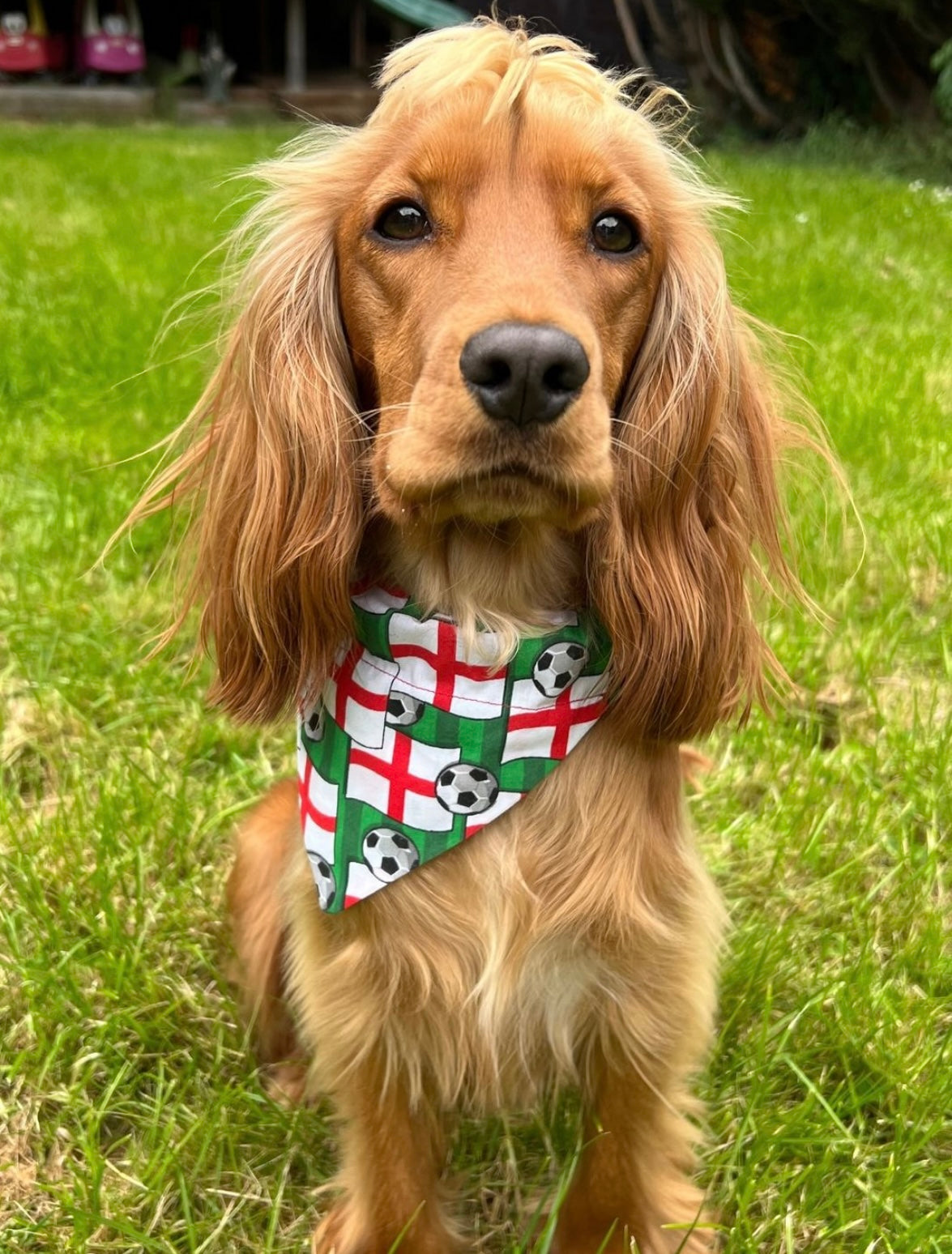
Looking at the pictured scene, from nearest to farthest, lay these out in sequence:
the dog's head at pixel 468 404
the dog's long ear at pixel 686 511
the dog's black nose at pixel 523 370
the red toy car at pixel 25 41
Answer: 1. the dog's black nose at pixel 523 370
2. the dog's head at pixel 468 404
3. the dog's long ear at pixel 686 511
4. the red toy car at pixel 25 41

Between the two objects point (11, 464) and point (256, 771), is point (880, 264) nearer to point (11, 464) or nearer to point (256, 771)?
point (11, 464)

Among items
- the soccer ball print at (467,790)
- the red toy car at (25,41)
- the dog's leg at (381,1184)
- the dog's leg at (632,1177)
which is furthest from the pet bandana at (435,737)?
the red toy car at (25,41)

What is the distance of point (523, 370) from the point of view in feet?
4.49

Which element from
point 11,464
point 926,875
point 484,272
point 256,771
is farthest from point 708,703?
point 11,464

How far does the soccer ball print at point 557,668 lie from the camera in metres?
1.73

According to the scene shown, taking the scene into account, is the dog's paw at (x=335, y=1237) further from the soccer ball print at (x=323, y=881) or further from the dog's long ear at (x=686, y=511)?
the dog's long ear at (x=686, y=511)

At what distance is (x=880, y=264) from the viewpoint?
707cm

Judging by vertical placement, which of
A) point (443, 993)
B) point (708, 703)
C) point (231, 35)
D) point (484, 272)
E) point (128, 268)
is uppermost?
point (484, 272)

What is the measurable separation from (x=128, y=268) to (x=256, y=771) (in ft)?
15.3

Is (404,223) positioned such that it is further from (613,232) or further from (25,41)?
(25,41)

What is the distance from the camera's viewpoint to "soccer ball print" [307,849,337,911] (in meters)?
1.76

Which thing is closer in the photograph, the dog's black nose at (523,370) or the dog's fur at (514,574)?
the dog's black nose at (523,370)

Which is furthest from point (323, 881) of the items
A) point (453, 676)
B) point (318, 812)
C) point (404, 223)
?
point (404, 223)

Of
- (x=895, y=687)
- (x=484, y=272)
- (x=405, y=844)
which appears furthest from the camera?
(x=895, y=687)
